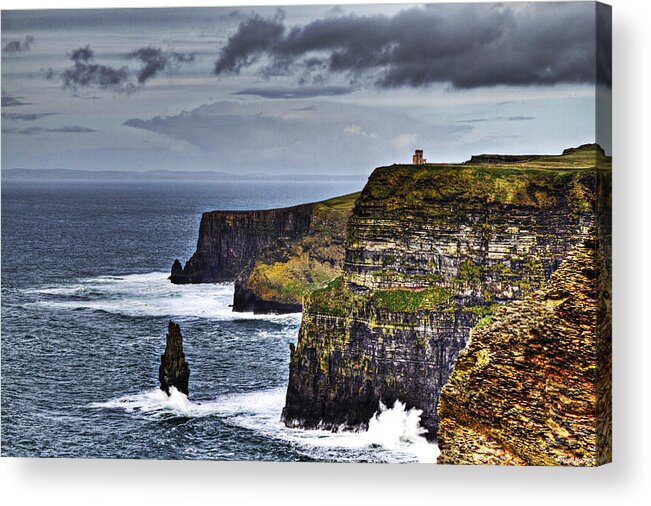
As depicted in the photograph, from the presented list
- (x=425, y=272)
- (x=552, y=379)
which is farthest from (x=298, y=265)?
(x=552, y=379)

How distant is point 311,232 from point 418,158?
68.7 inches

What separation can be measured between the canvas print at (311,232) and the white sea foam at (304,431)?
0.09 feet

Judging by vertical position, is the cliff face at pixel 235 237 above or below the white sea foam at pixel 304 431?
above

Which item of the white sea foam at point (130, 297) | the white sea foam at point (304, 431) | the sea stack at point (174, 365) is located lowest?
the white sea foam at point (304, 431)

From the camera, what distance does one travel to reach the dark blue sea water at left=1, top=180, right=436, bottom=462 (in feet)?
68.2

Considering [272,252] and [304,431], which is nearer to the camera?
[304,431]

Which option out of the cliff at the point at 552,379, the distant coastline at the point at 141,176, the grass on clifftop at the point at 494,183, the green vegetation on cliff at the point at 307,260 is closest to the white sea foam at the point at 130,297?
the green vegetation on cliff at the point at 307,260

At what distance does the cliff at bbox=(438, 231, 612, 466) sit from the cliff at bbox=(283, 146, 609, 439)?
13.6 inches

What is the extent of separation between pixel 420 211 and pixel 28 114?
5175 mm

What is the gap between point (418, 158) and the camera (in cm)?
2094

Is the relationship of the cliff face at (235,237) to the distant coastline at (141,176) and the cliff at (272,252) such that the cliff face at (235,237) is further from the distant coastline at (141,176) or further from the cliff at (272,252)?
the distant coastline at (141,176)

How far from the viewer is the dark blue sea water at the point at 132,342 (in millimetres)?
20797

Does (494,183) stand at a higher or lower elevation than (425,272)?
higher

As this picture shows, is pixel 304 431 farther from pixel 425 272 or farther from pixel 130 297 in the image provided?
pixel 130 297
